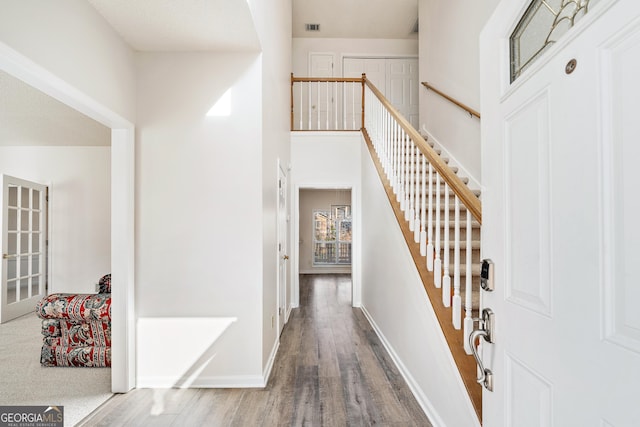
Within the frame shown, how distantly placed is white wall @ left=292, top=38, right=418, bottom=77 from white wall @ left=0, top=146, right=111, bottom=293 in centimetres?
400

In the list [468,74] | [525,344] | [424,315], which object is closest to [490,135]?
[525,344]

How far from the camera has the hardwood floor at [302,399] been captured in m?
2.23

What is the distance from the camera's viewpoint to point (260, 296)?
9.00ft

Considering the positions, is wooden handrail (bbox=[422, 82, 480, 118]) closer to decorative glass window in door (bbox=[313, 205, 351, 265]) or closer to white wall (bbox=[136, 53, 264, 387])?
white wall (bbox=[136, 53, 264, 387])

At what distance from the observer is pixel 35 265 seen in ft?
17.5

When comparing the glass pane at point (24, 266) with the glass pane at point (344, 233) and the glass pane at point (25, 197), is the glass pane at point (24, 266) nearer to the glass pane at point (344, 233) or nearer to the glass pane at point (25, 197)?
the glass pane at point (25, 197)

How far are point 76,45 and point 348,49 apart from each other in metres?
5.83

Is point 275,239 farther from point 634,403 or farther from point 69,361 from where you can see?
point 634,403

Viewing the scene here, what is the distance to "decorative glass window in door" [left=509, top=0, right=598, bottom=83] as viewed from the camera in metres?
0.88

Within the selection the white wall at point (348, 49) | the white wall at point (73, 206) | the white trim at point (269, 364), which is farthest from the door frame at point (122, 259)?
the white wall at point (348, 49)

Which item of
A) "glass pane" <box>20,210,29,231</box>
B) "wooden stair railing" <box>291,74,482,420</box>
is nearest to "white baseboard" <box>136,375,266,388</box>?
"wooden stair railing" <box>291,74,482,420</box>

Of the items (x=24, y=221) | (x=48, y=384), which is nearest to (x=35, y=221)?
(x=24, y=221)

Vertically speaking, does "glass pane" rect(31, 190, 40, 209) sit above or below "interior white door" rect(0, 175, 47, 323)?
above

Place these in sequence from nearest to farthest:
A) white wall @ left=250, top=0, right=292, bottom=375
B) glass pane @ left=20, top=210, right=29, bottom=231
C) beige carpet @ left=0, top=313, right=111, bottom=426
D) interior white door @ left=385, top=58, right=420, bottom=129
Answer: beige carpet @ left=0, top=313, right=111, bottom=426 → white wall @ left=250, top=0, right=292, bottom=375 → glass pane @ left=20, top=210, right=29, bottom=231 → interior white door @ left=385, top=58, right=420, bottom=129
